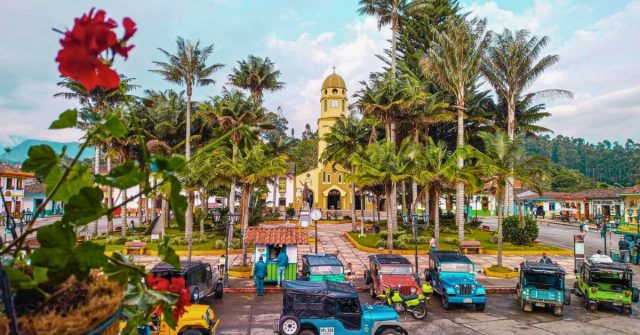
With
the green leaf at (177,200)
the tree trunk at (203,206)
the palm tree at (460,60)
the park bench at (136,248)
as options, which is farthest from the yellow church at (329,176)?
the green leaf at (177,200)

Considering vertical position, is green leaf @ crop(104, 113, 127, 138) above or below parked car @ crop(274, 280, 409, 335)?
above

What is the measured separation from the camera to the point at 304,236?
18.3 metres

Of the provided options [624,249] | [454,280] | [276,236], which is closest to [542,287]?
[454,280]

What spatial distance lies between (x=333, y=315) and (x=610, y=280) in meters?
11.5

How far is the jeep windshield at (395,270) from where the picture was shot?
52.2 feet

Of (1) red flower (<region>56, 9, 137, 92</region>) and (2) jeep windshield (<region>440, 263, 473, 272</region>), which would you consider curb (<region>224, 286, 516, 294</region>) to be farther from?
(1) red flower (<region>56, 9, 137, 92</region>)

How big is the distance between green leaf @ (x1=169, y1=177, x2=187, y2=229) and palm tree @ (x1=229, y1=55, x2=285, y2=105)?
3728 cm

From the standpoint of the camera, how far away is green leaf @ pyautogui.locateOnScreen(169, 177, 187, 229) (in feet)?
4.60

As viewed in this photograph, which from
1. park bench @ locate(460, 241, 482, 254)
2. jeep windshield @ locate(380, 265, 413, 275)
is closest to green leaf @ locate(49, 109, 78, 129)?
jeep windshield @ locate(380, 265, 413, 275)

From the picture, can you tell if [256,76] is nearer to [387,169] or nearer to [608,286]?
[387,169]

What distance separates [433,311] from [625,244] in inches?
774

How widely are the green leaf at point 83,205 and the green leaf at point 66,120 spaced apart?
0.33 m

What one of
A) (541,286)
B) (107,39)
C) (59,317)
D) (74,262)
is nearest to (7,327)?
(59,317)

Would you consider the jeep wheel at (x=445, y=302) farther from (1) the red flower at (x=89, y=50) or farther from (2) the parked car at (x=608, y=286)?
(1) the red flower at (x=89, y=50)
